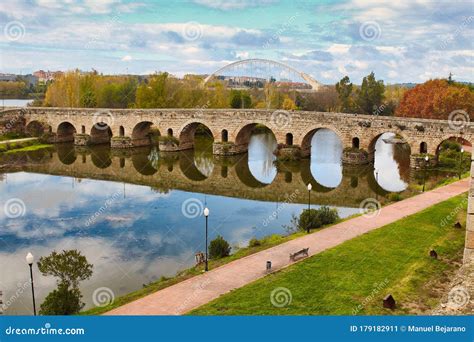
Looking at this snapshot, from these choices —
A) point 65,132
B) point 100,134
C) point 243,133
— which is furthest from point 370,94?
point 65,132

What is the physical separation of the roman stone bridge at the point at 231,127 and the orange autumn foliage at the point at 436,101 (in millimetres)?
4672

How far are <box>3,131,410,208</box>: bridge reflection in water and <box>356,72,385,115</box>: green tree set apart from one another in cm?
2186

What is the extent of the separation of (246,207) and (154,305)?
13.7m

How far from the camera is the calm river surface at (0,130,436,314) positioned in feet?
56.9

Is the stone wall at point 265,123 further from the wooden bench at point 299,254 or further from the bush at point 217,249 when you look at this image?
the bush at point 217,249

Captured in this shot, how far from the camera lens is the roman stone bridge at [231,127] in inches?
1369

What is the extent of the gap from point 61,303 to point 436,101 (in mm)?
42163

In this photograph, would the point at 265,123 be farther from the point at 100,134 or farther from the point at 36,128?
the point at 36,128

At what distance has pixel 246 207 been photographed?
2562 centimetres

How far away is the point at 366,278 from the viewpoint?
13.8m

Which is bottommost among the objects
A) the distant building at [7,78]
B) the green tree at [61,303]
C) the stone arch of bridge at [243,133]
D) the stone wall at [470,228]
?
the green tree at [61,303]

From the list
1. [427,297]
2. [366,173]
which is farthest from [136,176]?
[427,297]

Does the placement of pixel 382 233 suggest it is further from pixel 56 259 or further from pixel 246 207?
pixel 56 259

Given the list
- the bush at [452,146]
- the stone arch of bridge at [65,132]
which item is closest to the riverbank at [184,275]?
the bush at [452,146]
